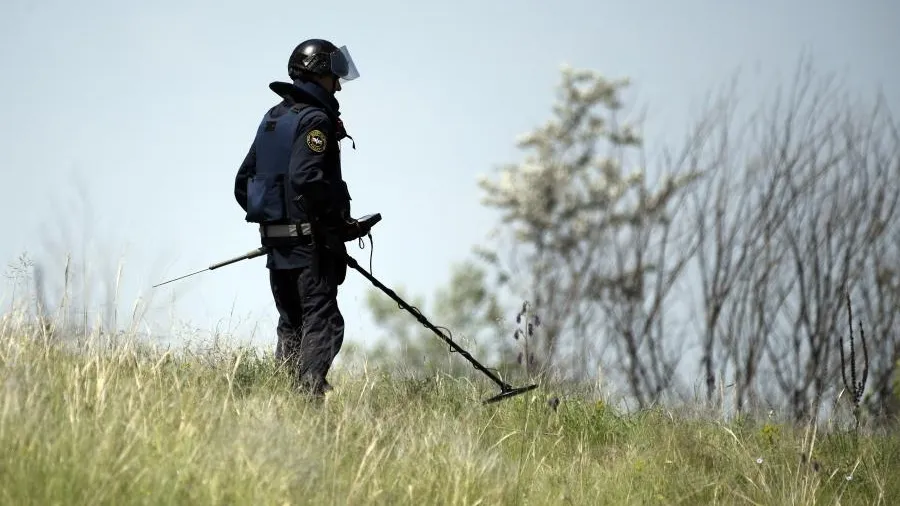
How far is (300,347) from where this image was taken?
18.9ft

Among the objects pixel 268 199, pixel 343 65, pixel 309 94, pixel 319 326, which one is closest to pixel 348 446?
pixel 319 326

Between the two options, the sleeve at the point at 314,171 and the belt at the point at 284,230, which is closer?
the sleeve at the point at 314,171

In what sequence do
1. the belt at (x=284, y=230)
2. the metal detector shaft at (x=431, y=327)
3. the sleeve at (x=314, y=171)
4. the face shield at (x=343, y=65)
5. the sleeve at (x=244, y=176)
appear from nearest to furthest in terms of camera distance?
the sleeve at (x=314, y=171) < the belt at (x=284, y=230) < the metal detector shaft at (x=431, y=327) < the face shield at (x=343, y=65) < the sleeve at (x=244, y=176)

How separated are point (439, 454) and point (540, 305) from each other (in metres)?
8.16

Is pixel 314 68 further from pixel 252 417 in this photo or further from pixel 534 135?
pixel 534 135

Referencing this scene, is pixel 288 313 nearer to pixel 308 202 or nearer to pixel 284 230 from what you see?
pixel 284 230

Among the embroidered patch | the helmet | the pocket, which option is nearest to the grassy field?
the pocket

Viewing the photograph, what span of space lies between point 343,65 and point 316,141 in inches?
26.2

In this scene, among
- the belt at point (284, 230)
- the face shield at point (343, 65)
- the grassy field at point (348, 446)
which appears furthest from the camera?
the face shield at point (343, 65)

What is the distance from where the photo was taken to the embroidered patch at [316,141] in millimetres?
5469

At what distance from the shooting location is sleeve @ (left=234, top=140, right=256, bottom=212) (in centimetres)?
608

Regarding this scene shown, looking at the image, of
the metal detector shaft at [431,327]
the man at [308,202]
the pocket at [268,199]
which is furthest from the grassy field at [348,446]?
the pocket at [268,199]

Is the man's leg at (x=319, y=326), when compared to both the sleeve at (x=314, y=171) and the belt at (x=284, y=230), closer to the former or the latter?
the belt at (x=284, y=230)

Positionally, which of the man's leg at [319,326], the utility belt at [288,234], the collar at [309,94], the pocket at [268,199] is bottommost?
the man's leg at [319,326]
